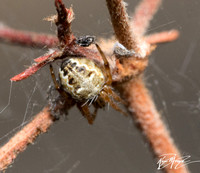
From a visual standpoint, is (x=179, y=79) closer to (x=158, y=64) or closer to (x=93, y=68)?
(x=158, y=64)

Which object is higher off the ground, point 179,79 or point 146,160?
point 179,79

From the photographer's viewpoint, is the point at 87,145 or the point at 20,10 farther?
the point at 20,10

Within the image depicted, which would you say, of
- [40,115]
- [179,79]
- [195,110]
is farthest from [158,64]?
[40,115]

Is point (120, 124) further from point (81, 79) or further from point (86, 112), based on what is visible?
point (81, 79)

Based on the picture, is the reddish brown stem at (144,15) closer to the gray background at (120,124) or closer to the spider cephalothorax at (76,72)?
the spider cephalothorax at (76,72)

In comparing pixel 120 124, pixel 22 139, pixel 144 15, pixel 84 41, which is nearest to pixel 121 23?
pixel 84 41

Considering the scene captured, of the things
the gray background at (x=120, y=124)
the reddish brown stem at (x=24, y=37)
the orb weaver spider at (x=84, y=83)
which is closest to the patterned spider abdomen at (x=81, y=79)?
the orb weaver spider at (x=84, y=83)
